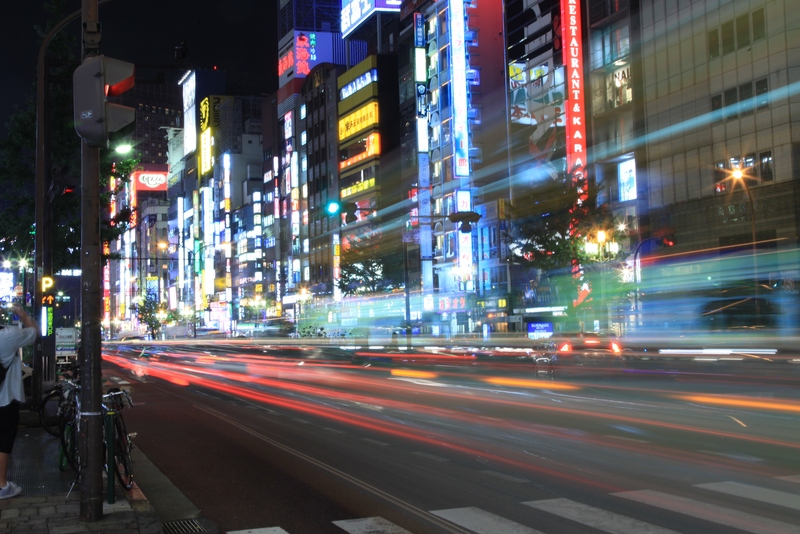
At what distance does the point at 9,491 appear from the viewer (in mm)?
9102

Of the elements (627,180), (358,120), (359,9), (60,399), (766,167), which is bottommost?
(60,399)

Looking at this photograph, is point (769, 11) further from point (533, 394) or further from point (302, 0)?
point (302, 0)

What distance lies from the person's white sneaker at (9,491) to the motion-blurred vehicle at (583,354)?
19.8 meters

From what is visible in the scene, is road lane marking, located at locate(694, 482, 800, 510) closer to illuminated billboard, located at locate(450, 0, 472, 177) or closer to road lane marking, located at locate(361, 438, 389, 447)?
road lane marking, located at locate(361, 438, 389, 447)

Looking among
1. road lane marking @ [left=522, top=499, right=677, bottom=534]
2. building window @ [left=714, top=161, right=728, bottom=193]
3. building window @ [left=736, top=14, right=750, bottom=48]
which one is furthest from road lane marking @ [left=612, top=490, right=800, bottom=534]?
building window @ [left=736, top=14, right=750, bottom=48]

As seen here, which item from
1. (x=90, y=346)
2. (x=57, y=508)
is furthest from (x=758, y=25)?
(x=57, y=508)

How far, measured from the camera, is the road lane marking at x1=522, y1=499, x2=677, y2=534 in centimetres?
783

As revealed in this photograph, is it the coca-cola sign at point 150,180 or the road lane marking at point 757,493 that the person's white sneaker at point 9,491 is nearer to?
the road lane marking at point 757,493

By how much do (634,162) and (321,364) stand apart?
25933 mm

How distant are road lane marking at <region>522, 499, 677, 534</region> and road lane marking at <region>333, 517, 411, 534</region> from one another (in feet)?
5.22

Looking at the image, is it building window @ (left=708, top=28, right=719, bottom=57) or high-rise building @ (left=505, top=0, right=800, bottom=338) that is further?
building window @ (left=708, top=28, right=719, bottom=57)

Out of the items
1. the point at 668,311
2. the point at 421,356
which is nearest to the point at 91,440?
the point at 421,356

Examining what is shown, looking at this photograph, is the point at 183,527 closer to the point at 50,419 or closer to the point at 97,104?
the point at 97,104

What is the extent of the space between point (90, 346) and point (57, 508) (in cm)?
176
